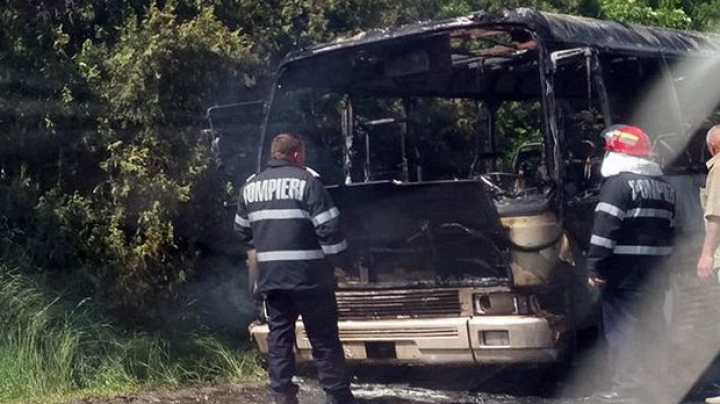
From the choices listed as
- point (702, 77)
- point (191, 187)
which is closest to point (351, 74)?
point (191, 187)

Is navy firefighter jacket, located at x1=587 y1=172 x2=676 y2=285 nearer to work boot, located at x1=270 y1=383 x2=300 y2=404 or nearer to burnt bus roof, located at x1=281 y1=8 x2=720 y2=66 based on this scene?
burnt bus roof, located at x1=281 y1=8 x2=720 y2=66

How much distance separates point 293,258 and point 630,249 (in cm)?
223

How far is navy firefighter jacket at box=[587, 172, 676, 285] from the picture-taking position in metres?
8.01

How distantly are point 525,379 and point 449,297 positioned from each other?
1625 mm

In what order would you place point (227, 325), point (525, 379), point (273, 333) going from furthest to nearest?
point (227, 325) → point (525, 379) → point (273, 333)

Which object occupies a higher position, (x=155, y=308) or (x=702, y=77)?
(x=702, y=77)

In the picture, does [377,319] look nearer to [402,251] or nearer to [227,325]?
[402,251]

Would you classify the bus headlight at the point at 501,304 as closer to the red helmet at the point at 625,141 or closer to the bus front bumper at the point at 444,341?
the bus front bumper at the point at 444,341

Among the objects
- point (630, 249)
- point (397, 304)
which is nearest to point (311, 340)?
point (397, 304)

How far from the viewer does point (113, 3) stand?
10289 millimetres

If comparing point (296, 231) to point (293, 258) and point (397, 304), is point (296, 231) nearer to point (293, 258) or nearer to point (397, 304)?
point (293, 258)

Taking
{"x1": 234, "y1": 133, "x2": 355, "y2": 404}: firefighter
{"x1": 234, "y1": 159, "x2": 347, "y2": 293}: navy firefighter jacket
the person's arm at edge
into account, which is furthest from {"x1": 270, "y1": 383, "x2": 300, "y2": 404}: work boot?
the person's arm at edge

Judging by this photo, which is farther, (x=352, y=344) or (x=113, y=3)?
(x=113, y=3)

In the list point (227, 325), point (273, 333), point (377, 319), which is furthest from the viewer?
point (227, 325)
